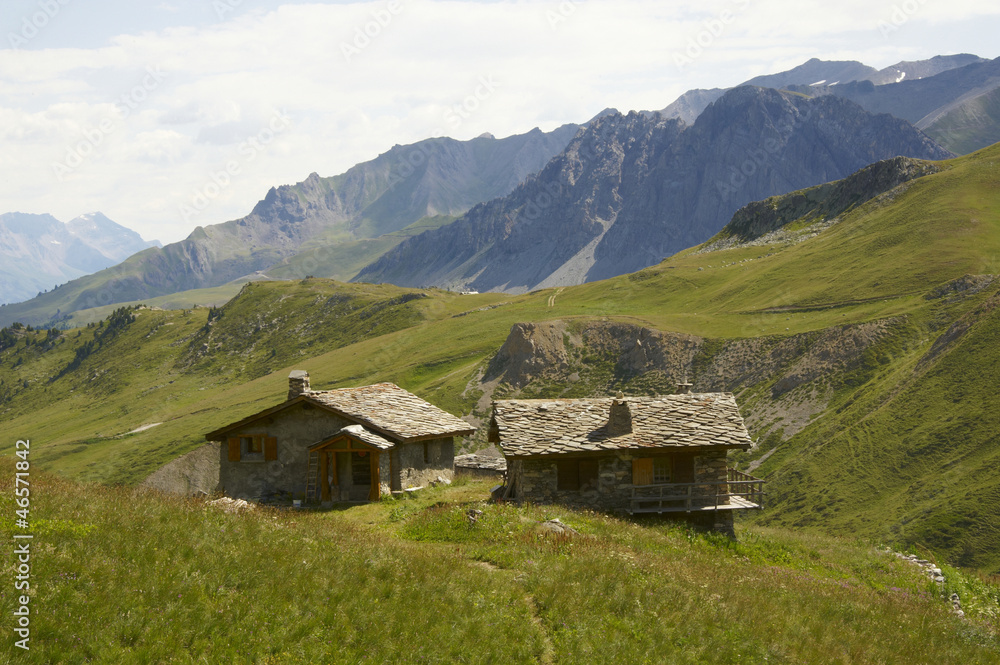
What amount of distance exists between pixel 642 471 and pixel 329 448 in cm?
1430

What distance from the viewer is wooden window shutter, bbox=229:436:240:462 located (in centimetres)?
3766

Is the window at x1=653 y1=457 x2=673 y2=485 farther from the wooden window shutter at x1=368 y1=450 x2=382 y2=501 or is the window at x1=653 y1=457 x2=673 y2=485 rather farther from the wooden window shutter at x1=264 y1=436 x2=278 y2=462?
the wooden window shutter at x1=264 y1=436 x2=278 y2=462

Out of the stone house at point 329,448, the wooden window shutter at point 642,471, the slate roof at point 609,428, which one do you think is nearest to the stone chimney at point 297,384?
the stone house at point 329,448

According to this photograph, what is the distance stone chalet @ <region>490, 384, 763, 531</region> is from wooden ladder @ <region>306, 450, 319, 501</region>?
→ 9.09 m

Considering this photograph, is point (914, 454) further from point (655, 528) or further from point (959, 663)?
point (959, 663)

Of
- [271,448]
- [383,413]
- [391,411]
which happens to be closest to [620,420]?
[383,413]

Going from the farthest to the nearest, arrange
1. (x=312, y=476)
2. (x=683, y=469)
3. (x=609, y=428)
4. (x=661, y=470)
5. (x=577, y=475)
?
(x=312, y=476), (x=683, y=469), (x=661, y=470), (x=609, y=428), (x=577, y=475)

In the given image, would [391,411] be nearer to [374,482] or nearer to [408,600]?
[374,482]

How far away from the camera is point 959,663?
18.1 metres

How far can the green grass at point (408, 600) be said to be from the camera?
42.4ft

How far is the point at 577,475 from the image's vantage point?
32.0m

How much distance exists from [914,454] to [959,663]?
5119cm

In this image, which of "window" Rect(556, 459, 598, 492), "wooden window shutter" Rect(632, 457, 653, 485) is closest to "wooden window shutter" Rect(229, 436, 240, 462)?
"window" Rect(556, 459, 598, 492)

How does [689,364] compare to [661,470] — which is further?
[689,364]
